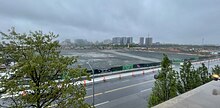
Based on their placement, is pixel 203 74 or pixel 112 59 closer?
pixel 203 74

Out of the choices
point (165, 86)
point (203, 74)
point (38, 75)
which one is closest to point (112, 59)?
point (203, 74)

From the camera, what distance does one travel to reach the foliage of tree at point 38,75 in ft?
24.3

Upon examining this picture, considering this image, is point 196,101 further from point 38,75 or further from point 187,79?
point 38,75

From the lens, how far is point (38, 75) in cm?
796

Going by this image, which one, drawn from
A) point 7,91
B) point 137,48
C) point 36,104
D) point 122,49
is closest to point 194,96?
point 36,104

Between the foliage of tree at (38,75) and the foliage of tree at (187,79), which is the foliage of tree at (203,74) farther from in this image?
the foliage of tree at (38,75)

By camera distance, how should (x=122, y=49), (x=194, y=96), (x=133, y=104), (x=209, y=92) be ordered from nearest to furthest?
1. (x=194, y=96)
2. (x=209, y=92)
3. (x=133, y=104)
4. (x=122, y=49)

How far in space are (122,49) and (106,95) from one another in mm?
119009

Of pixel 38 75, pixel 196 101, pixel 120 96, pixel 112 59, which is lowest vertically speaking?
pixel 112 59

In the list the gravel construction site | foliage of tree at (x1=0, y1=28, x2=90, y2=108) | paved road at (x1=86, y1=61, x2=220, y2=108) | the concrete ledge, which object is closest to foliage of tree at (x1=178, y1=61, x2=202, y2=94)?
the concrete ledge

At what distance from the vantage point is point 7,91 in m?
7.29

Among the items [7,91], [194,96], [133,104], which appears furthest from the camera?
[133,104]

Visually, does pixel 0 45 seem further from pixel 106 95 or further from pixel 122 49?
pixel 122 49

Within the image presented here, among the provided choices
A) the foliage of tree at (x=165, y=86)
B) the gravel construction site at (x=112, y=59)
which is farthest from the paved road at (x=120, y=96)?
the gravel construction site at (x=112, y=59)
